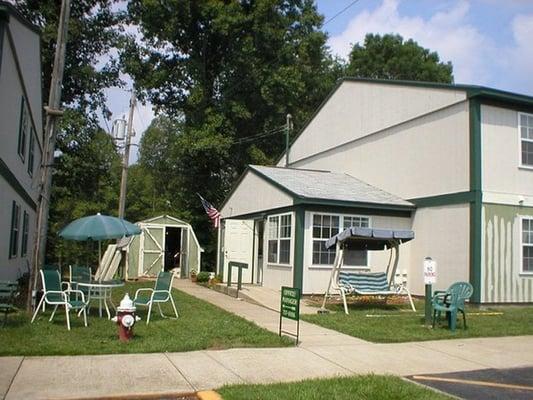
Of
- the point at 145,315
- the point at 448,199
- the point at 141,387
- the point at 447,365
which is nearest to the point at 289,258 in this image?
the point at 448,199

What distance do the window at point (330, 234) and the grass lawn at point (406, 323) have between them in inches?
81.1

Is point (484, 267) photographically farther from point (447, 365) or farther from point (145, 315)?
point (145, 315)

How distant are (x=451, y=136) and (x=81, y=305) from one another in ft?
38.1

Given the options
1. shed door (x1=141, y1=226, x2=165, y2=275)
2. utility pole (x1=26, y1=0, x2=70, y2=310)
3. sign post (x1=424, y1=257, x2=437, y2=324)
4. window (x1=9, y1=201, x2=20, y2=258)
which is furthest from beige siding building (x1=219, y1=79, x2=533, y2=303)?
window (x1=9, y1=201, x2=20, y2=258)

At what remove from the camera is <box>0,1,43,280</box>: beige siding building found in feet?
44.3

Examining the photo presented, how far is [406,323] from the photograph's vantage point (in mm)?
12828

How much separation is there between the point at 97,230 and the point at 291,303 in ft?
16.2

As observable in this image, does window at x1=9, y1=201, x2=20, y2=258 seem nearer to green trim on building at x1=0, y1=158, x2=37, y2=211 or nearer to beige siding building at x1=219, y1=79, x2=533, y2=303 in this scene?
green trim on building at x1=0, y1=158, x2=37, y2=211

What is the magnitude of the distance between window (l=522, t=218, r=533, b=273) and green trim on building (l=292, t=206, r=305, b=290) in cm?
642

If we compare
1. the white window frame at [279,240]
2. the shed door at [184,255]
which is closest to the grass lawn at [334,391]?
the white window frame at [279,240]

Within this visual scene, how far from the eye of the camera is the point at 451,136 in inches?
686

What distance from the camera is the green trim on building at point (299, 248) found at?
17.3 m

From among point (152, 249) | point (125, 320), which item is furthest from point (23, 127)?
point (125, 320)

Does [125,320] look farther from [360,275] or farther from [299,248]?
[299,248]
